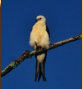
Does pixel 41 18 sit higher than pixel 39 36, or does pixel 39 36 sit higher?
pixel 41 18

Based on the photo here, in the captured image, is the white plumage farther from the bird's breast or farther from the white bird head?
the white bird head

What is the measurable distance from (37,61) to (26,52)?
4.09 feet

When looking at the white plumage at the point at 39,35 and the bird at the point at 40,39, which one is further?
the white plumage at the point at 39,35

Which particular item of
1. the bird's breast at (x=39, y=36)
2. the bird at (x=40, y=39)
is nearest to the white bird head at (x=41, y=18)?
the bird at (x=40, y=39)

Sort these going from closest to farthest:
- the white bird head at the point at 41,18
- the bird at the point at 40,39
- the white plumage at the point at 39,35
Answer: the bird at the point at 40,39 → the white plumage at the point at 39,35 → the white bird head at the point at 41,18

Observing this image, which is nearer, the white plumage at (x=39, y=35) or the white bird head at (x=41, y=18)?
the white plumage at (x=39, y=35)

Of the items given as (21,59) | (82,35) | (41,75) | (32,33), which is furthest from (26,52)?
(32,33)

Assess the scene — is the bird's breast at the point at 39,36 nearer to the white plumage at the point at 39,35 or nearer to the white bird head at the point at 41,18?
the white plumage at the point at 39,35

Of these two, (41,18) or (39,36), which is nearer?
(39,36)

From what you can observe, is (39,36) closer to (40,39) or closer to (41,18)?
(40,39)

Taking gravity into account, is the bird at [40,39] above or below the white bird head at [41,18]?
below

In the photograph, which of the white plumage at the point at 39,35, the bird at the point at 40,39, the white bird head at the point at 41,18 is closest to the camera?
the bird at the point at 40,39

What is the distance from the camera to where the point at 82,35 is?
260cm

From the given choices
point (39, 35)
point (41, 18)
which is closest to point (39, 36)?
point (39, 35)
